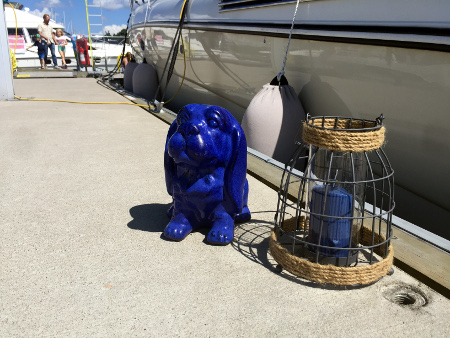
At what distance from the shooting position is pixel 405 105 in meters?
2.90

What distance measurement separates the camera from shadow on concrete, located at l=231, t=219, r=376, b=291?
1817 mm

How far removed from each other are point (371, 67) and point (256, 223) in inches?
60.2

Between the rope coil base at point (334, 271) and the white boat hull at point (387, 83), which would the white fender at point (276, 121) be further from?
the rope coil base at point (334, 271)

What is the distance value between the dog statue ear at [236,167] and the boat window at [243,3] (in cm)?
234

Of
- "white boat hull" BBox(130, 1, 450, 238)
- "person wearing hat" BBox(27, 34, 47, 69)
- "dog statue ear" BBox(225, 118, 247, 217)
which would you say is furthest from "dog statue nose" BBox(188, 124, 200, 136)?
"person wearing hat" BBox(27, 34, 47, 69)

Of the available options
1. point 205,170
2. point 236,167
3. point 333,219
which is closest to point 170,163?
point 205,170

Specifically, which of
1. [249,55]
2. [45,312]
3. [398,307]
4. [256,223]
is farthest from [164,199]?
[249,55]

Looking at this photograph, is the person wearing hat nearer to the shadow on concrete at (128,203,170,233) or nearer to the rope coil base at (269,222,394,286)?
the shadow on concrete at (128,203,170,233)

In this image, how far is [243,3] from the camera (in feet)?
15.0

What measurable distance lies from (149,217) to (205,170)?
0.59m

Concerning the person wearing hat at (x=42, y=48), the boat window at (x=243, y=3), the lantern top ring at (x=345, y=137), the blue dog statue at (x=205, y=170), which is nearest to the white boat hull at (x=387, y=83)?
the boat window at (x=243, y=3)

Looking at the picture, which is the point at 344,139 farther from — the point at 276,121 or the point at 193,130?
the point at 276,121

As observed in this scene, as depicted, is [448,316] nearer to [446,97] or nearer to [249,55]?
[446,97]

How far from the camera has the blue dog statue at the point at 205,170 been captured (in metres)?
1.91
